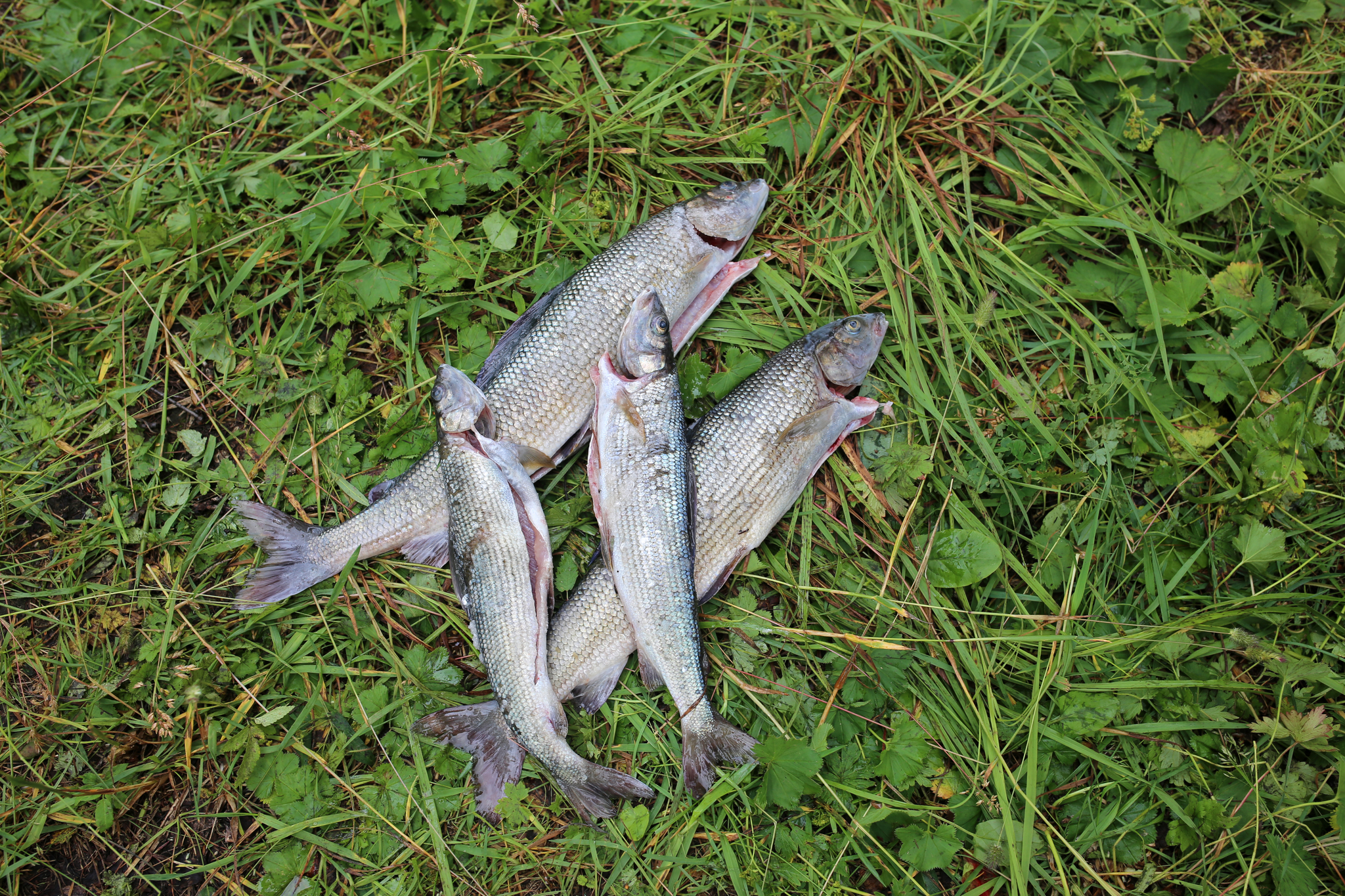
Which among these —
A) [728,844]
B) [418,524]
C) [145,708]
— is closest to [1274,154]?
[728,844]

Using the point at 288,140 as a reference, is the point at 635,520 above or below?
below

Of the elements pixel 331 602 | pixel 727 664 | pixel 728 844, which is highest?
pixel 331 602

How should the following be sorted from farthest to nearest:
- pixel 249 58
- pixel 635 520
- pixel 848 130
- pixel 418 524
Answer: pixel 249 58
pixel 848 130
pixel 418 524
pixel 635 520

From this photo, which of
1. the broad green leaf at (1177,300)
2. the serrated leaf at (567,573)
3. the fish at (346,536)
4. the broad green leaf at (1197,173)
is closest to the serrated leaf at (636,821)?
the serrated leaf at (567,573)

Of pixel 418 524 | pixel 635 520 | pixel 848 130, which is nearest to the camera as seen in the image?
pixel 635 520

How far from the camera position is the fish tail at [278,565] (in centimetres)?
344

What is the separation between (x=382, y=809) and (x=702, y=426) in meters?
2.42

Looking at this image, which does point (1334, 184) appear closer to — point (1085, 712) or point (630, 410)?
point (1085, 712)

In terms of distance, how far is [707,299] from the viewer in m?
3.82

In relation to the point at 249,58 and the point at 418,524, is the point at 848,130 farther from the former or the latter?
the point at 249,58

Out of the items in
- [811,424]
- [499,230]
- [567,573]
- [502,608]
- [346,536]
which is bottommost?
[567,573]

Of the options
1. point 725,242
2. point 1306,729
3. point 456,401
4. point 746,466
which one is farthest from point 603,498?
point 1306,729

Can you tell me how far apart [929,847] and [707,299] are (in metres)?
2.89

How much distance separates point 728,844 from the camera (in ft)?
10.9
